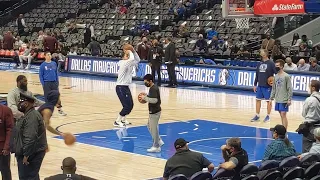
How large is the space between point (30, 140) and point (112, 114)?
1049 centimetres

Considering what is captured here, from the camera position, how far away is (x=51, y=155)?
46.8ft

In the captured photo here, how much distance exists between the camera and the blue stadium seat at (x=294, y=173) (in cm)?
962

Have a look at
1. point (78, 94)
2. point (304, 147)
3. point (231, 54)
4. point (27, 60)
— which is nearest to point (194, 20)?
point (231, 54)

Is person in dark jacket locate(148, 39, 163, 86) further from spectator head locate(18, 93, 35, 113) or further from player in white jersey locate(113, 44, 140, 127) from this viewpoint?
spectator head locate(18, 93, 35, 113)

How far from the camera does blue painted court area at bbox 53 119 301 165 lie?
14.9 m

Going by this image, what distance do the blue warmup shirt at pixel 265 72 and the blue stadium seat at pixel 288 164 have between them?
28.1 ft

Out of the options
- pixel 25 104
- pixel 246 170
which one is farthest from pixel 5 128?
pixel 246 170

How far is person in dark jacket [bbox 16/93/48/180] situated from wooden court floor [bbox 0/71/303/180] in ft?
7.46

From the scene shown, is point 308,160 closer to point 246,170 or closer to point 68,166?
point 246,170

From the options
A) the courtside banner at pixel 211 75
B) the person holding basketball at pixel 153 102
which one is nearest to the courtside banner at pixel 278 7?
the courtside banner at pixel 211 75

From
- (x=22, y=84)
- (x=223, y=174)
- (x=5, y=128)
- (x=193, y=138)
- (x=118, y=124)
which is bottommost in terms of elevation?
(x=193, y=138)

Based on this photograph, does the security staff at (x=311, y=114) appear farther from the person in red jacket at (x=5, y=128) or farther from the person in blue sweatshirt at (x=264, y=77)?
the person in blue sweatshirt at (x=264, y=77)

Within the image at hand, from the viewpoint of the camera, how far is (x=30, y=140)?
9.79 meters

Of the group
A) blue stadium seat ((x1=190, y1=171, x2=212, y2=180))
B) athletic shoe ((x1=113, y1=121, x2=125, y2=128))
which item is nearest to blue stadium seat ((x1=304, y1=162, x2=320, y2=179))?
blue stadium seat ((x1=190, y1=171, x2=212, y2=180))
